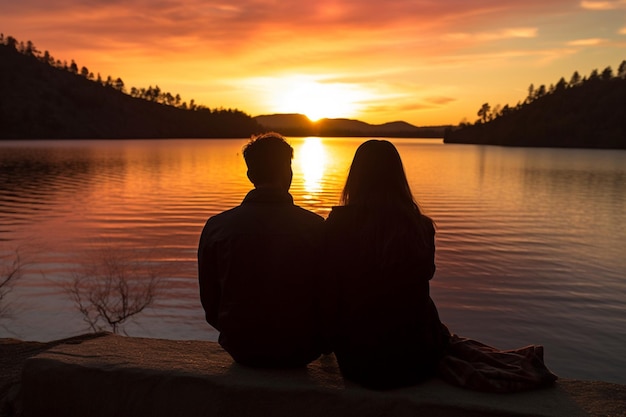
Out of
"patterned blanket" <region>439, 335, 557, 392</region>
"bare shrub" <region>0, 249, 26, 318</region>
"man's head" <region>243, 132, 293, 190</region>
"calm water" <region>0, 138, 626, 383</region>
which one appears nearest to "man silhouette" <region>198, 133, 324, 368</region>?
"man's head" <region>243, 132, 293, 190</region>

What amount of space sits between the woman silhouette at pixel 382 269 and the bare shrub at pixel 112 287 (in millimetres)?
8746

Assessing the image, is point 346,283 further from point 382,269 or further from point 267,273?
point 267,273

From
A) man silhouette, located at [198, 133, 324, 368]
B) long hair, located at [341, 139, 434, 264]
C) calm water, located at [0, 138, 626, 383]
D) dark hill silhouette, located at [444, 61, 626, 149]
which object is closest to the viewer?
long hair, located at [341, 139, 434, 264]

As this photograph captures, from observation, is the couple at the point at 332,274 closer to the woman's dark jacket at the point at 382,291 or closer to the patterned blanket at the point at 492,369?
the woman's dark jacket at the point at 382,291

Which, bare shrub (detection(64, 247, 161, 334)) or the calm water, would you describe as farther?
bare shrub (detection(64, 247, 161, 334))

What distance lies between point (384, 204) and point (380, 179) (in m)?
0.18

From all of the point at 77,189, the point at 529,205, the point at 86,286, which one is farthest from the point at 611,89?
the point at 86,286

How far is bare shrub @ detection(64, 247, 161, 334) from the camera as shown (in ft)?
39.9

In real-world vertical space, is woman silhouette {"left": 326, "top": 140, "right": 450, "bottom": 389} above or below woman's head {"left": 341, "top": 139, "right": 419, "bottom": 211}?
below

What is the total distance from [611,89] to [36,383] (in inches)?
9054

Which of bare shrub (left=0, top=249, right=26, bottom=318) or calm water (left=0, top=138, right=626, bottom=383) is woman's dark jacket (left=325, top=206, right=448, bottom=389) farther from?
bare shrub (left=0, top=249, right=26, bottom=318)

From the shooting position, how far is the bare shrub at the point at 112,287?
479 inches

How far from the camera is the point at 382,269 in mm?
3531

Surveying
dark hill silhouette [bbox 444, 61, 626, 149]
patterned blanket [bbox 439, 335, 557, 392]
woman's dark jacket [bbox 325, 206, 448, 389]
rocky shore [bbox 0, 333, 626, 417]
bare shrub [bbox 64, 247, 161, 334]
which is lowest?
bare shrub [bbox 64, 247, 161, 334]
